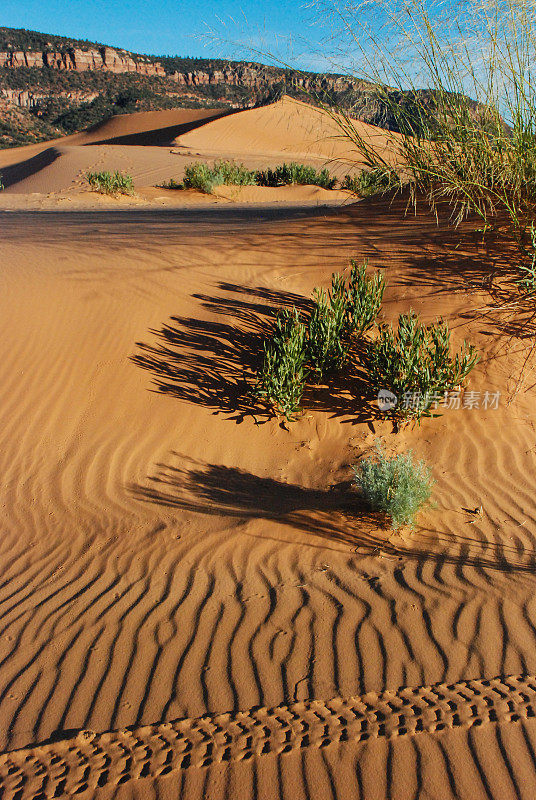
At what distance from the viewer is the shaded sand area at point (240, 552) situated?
93.8 inches

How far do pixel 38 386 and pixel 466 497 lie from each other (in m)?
3.99

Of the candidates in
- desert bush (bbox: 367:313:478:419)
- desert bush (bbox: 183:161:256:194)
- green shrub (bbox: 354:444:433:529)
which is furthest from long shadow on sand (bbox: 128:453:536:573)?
desert bush (bbox: 183:161:256:194)

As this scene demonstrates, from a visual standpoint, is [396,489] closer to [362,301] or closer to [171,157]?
[362,301]

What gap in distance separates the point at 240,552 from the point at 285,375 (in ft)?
5.44

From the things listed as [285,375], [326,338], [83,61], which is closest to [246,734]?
[285,375]

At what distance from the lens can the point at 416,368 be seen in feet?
15.9

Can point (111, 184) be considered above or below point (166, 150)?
below

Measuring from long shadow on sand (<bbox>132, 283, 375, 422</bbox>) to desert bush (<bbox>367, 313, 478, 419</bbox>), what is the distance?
276mm

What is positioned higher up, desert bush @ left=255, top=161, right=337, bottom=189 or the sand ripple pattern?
desert bush @ left=255, top=161, right=337, bottom=189

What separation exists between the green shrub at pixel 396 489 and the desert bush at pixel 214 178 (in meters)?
15.3

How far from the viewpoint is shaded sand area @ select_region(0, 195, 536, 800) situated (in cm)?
238

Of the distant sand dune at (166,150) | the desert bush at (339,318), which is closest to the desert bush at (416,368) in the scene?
the desert bush at (339,318)

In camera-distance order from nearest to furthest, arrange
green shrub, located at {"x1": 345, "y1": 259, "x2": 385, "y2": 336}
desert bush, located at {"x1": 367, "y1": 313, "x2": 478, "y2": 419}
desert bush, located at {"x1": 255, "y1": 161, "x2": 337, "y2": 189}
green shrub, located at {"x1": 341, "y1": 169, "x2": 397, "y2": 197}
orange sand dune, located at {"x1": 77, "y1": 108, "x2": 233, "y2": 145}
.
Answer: desert bush, located at {"x1": 367, "y1": 313, "x2": 478, "y2": 419}
green shrub, located at {"x1": 345, "y1": 259, "x2": 385, "y2": 336}
green shrub, located at {"x1": 341, "y1": 169, "x2": 397, "y2": 197}
desert bush, located at {"x1": 255, "y1": 161, "x2": 337, "y2": 189}
orange sand dune, located at {"x1": 77, "y1": 108, "x2": 233, "y2": 145}

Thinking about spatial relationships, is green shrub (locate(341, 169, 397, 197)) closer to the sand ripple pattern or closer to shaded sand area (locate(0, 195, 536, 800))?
shaded sand area (locate(0, 195, 536, 800))
